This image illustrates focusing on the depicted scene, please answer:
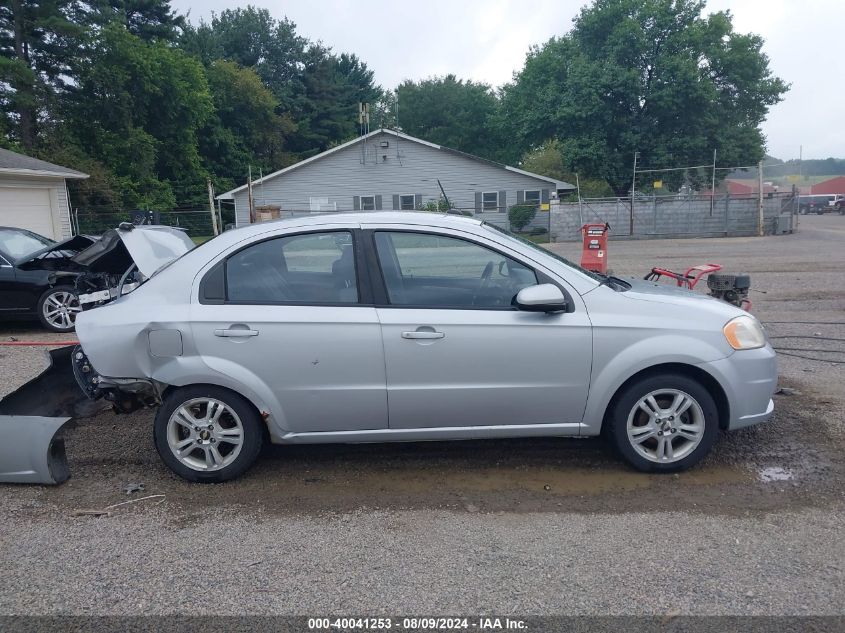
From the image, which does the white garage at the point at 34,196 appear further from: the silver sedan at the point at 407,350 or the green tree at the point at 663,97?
the green tree at the point at 663,97

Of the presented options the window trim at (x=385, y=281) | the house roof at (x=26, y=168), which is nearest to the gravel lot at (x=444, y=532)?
the window trim at (x=385, y=281)

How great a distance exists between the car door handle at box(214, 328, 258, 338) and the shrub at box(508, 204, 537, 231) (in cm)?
3055

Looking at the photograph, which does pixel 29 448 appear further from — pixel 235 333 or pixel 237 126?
pixel 237 126

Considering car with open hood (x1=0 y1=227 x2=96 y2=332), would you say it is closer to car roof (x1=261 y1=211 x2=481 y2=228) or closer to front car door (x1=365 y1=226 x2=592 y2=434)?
car roof (x1=261 y1=211 x2=481 y2=228)

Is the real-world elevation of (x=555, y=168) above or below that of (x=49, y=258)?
above

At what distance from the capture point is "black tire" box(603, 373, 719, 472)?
414 cm

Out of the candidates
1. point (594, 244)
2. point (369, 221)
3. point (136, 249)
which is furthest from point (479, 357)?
point (594, 244)

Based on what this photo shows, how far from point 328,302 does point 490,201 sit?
3253 centimetres

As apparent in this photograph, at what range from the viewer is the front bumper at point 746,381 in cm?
415

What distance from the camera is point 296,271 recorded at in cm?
436

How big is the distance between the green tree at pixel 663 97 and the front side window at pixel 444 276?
127ft

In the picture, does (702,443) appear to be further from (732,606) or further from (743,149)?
(743,149)

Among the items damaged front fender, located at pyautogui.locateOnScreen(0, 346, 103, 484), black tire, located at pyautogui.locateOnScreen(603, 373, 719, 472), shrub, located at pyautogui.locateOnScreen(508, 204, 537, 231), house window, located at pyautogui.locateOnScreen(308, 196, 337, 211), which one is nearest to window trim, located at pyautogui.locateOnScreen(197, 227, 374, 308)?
damaged front fender, located at pyautogui.locateOnScreen(0, 346, 103, 484)

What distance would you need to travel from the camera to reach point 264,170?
53188 millimetres
